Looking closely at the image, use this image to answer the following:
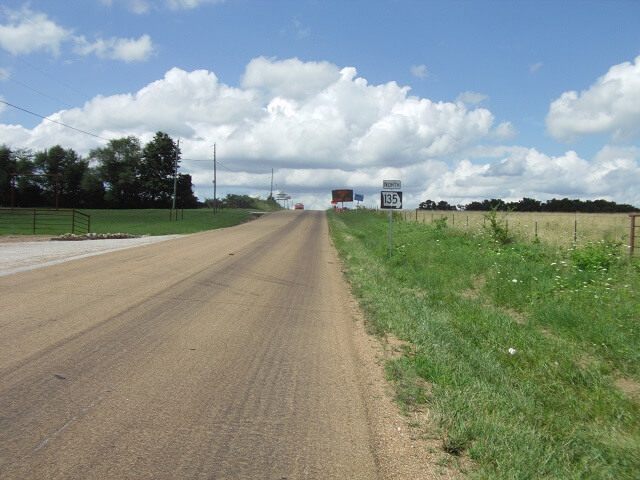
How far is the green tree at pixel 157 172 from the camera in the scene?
96.2 meters

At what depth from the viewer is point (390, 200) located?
18.5m

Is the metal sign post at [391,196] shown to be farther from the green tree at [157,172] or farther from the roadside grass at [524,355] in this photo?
the green tree at [157,172]

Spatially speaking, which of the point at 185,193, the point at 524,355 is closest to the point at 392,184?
the point at 524,355

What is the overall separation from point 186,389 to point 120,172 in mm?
97730

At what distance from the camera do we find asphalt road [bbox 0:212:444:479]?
402 cm

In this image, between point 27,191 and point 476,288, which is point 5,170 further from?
point 476,288

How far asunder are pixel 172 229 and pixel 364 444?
35.0 m

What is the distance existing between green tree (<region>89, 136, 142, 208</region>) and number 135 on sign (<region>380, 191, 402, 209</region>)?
3281 inches

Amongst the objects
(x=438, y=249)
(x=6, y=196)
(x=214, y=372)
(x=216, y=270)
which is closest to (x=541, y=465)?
(x=214, y=372)

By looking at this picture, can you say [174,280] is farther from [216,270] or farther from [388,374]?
[388,374]

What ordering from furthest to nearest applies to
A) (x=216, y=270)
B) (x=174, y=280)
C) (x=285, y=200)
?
(x=285, y=200) < (x=216, y=270) < (x=174, y=280)

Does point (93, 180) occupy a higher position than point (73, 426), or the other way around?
point (93, 180)

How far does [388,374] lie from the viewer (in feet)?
20.7

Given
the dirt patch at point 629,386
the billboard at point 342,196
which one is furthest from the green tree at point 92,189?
the dirt patch at point 629,386
